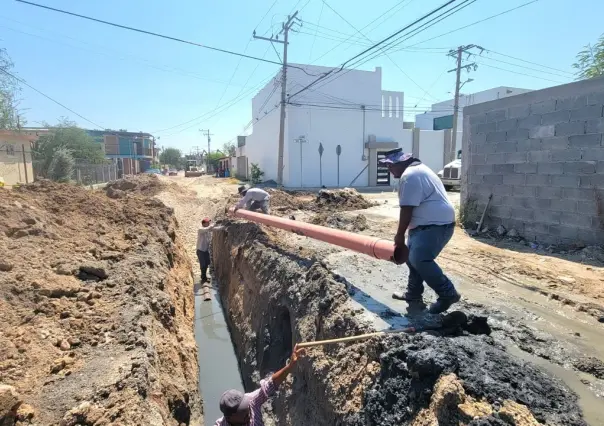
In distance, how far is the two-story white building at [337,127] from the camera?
94.5 feet

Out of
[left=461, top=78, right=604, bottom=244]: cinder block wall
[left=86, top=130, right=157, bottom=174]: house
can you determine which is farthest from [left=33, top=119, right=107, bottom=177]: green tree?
[left=461, top=78, right=604, bottom=244]: cinder block wall

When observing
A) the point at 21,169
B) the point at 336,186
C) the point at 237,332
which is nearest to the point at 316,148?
the point at 336,186

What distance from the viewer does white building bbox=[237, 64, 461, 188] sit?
94.6 feet

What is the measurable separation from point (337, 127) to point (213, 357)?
80.2ft

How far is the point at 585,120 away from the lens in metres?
6.83

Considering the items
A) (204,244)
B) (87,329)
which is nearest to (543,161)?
(87,329)

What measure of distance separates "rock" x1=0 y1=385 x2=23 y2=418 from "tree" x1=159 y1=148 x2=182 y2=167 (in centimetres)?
11998

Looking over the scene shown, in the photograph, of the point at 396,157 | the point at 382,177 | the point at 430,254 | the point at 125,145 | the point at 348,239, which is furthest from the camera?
the point at 125,145

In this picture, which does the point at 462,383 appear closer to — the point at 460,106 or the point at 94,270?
the point at 94,270

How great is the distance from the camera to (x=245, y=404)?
3.27m

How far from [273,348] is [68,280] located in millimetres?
2919

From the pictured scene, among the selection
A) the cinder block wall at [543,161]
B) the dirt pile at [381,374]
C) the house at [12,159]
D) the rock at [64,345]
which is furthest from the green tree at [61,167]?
the cinder block wall at [543,161]

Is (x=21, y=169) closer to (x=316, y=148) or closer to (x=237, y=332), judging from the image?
(x=316, y=148)

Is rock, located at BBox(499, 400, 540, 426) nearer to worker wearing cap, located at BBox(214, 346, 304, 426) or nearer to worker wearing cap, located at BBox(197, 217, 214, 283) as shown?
worker wearing cap, located at BBox(214, 346, 304, 426)
